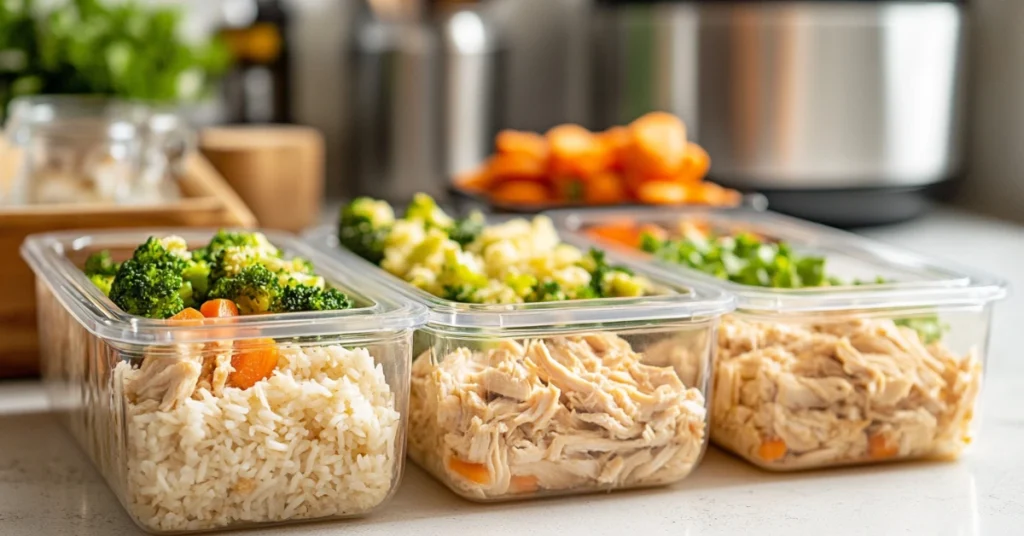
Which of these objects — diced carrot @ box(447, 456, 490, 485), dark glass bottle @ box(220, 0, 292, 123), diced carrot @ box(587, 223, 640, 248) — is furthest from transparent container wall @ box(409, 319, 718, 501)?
dark glass bottle @ box(220, 0, 292, 123)

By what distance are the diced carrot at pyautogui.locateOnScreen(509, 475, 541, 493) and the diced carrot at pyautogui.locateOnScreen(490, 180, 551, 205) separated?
91cm

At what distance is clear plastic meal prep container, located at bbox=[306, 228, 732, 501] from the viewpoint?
105cm

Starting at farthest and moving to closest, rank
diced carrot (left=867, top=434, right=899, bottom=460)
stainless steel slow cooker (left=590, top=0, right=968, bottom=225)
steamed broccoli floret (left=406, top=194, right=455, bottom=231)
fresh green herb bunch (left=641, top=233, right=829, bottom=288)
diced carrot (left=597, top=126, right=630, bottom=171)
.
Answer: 1. stainless steel slow cooker (left=590, top=0, right=968, bottom=225)
2. diced carrot (left=597, top=126, right=630, bottom=171)
3. steamed broccoli floret (left=406, top=194, right=455, bottom=231)
4. fresh green herb bunch (left=641, top=233, right=829, bottom=288)
5. diced carrot (left=867, top=434, right=899, bottom=460)

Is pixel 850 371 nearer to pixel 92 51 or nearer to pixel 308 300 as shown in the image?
pixel 308 300

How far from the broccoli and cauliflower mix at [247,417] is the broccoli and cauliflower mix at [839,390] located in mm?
311

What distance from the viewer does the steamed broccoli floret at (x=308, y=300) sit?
1039 mm

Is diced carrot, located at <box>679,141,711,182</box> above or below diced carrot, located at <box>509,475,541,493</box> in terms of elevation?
above

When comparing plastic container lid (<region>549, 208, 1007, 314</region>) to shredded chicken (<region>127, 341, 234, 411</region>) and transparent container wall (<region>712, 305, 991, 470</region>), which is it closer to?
transparent container wall (<region>712, 305, 991, 470</region>)

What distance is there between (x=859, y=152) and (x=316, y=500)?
5.01 ft

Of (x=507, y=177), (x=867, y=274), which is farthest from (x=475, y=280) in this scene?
(x=507, y=177)

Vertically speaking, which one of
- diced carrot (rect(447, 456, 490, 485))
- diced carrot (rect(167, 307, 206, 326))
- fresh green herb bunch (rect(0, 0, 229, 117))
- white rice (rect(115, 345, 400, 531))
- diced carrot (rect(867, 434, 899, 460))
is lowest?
diced carrot (rect(867, 434, 899, 460))

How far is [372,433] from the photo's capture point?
1019 mm

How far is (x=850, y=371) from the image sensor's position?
1.15 m

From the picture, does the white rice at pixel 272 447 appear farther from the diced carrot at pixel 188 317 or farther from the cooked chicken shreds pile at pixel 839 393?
the cooked chicken shreds pile at pixel 839 393
